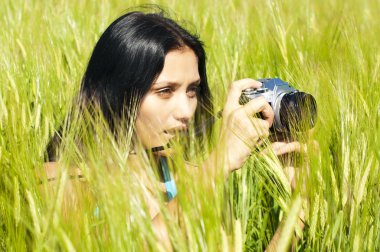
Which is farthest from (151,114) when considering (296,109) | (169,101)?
(296,109)

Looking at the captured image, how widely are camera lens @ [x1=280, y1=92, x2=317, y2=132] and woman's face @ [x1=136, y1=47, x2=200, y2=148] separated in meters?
0.16

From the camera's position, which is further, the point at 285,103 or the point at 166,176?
→ the point at 166,176

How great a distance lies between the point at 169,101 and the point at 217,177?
46cm

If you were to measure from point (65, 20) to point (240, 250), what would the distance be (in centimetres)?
151

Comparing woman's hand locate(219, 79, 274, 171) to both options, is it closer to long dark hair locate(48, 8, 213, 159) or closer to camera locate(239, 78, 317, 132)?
camera locate(239, 78, 317, 132)

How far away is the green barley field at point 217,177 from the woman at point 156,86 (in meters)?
0.05

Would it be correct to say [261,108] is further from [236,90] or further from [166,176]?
[166,176]

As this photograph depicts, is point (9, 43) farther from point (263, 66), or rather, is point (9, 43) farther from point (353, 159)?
point (353, 159)

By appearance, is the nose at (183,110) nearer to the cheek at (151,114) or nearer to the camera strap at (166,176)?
the cheek at (151,114)

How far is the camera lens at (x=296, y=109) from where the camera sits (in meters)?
1.08

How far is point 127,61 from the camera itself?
1.29 metres

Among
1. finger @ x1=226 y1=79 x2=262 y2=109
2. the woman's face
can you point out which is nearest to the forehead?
the woman's face

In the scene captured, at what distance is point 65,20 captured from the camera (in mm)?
2031

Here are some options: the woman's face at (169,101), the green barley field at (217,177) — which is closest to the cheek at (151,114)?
the woman's face at (169,101)
